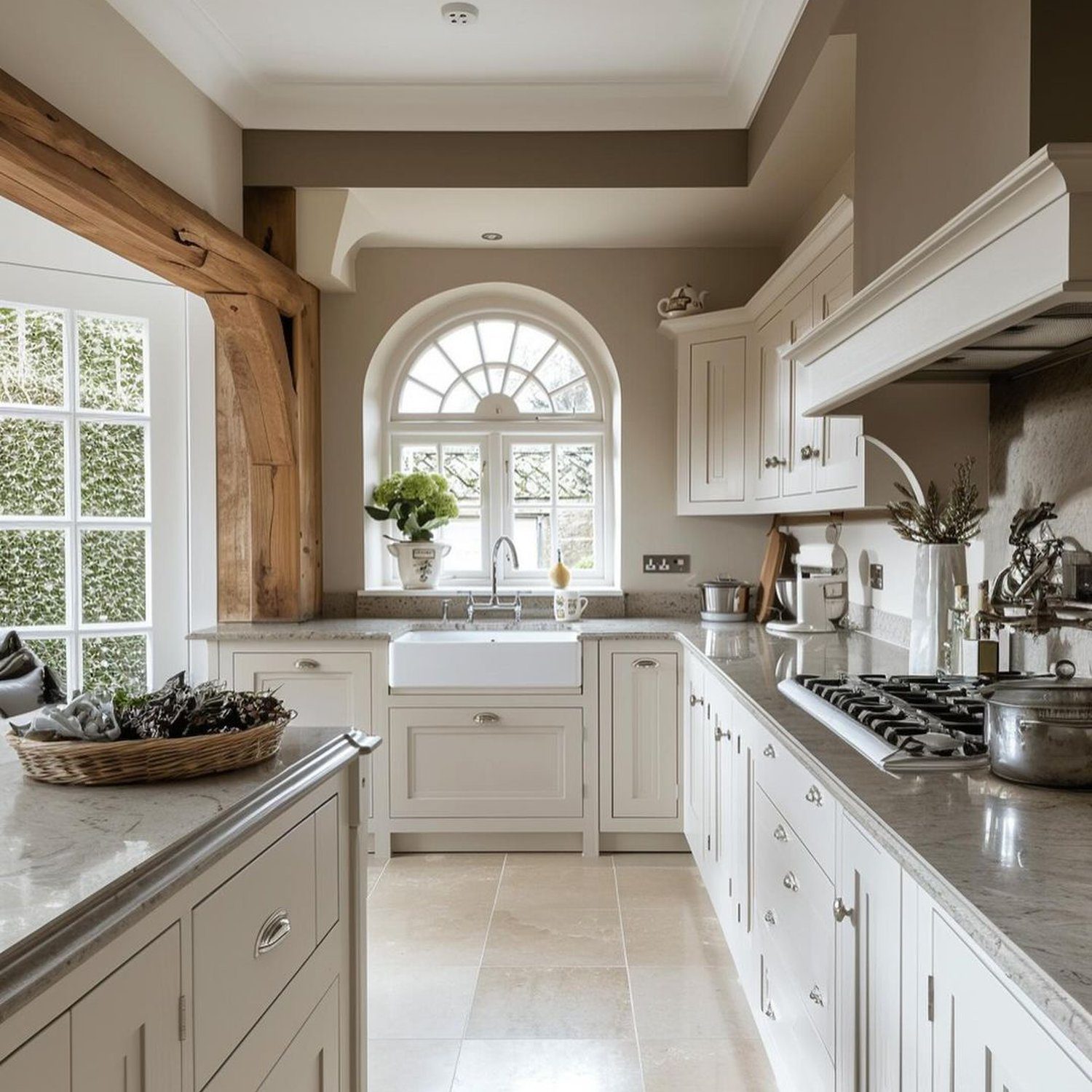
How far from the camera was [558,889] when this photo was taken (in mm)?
3498

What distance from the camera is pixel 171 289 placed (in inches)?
153

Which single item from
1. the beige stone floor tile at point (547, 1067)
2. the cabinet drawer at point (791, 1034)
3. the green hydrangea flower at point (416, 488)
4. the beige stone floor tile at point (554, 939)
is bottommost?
the beige stone floor tile at point (547, 1067)

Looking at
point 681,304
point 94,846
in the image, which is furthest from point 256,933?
point 681,304

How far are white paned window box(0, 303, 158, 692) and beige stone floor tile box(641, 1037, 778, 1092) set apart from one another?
2381 mm

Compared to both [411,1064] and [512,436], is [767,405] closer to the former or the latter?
[512,436]

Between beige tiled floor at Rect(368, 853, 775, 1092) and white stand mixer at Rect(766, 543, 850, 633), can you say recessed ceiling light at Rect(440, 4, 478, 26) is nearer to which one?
white stand mixer at Rect(766, 543, 850, 633)

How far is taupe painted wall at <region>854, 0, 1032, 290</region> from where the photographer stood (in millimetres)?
1442

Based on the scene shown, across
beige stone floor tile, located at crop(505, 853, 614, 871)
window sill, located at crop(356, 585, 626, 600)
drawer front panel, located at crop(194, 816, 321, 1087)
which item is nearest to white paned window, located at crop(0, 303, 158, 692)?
window sill, located at crop(356, 585, 626, 600)

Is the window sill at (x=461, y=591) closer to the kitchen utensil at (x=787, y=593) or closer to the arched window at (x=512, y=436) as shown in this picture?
the arched window at (x=512, y=436)

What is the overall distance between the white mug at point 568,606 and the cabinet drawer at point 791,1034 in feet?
6.89

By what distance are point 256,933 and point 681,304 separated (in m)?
3.34

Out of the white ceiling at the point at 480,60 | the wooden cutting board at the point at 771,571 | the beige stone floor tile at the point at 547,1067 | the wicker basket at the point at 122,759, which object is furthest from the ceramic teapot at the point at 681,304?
the wicker basket at the point at 122,759

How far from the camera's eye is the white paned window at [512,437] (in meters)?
4.62

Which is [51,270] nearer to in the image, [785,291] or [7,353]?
[7,353]
